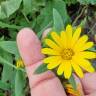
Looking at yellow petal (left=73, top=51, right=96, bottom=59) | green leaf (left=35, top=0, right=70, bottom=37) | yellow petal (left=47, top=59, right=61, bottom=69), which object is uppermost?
green leaf (left=35, top=0, right=70, bottom=37)

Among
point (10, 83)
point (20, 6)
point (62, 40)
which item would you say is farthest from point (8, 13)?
point (62, 40)

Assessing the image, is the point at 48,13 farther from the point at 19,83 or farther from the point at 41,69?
the point at 41,69

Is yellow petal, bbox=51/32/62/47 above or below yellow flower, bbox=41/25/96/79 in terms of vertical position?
above

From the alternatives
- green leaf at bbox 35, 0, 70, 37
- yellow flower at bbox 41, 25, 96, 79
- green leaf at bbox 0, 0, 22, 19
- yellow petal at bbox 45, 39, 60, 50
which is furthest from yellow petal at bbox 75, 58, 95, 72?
green leaf at bbox 0, 0, 22, 19

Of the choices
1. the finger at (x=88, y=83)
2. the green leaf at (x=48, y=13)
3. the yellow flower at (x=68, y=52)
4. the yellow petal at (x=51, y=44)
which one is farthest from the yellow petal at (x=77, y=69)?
the green leaf at (x=48, y=13)

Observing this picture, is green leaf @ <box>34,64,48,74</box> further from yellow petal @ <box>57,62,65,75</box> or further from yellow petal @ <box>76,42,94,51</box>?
yellow petal @ <box>76,42,94,51</box>

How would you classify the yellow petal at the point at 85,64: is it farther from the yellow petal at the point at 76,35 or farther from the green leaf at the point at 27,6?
the green leaf at the point at 27,6
